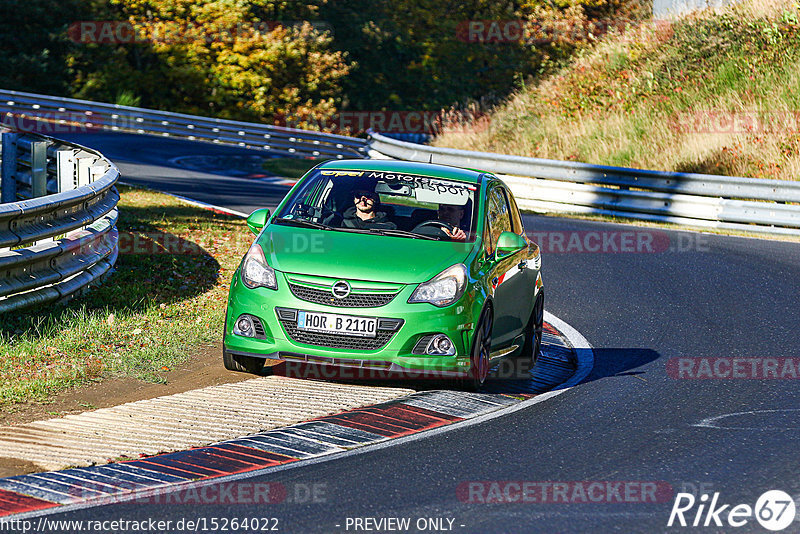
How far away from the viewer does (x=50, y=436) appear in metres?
6.99

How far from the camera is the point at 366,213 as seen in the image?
949cm

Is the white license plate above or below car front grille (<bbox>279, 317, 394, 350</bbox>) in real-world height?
above

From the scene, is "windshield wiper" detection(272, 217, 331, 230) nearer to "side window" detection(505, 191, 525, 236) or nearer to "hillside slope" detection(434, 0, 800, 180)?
"side window" detection(505, 191, 525, 236)

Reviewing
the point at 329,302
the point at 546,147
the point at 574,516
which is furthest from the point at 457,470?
the point at 546,147

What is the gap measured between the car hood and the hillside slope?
54.0ft

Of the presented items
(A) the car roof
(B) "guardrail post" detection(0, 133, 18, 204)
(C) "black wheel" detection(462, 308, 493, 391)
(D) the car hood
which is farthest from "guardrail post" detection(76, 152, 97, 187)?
(C) "black wheel" detection(462, 308, 493, 391)

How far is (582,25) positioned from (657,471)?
41.2m

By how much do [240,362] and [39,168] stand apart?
8.18m

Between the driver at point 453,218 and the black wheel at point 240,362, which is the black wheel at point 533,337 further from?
the black wheel at point 240,362

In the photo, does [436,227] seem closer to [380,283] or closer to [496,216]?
[496,216]

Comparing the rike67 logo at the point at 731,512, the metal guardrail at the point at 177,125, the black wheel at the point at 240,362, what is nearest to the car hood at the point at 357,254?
the black wheel at the point at 240,362

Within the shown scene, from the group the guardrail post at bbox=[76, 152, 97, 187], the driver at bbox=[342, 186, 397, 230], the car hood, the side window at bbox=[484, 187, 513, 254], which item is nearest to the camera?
the car hood

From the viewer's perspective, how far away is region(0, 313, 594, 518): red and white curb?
232 inches

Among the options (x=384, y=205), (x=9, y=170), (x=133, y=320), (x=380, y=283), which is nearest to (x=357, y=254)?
(x=380, y=283)
